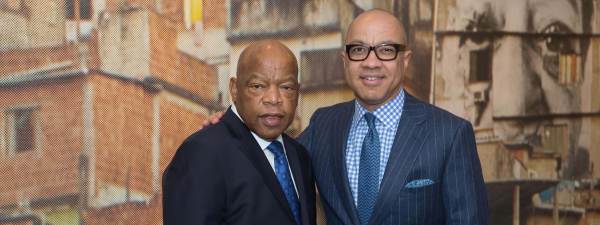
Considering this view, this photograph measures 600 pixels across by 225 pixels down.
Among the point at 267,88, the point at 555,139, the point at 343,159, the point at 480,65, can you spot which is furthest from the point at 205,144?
the point at 555,139

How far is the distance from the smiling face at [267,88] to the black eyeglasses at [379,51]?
0.29 m

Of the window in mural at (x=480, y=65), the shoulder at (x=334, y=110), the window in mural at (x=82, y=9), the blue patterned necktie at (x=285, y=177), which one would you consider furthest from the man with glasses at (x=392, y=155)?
the window in mural at (x=480, y=65)

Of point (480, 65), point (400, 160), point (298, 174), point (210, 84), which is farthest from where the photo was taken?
point (480, 65)

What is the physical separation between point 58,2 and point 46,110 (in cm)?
37

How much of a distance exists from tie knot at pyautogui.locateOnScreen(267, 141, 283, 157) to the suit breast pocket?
341mm

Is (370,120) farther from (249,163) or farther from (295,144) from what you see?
(249,163)

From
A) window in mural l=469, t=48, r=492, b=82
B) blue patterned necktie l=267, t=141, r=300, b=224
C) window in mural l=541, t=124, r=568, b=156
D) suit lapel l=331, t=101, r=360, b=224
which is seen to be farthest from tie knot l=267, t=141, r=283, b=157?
window in mural l=541, t=124, r=568, b=156

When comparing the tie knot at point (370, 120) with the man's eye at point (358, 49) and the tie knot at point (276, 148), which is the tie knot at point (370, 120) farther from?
the tie knot at point (276, 148)

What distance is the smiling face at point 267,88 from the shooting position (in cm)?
174

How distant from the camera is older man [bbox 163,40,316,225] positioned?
5.41 ft

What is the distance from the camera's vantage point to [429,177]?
197cm

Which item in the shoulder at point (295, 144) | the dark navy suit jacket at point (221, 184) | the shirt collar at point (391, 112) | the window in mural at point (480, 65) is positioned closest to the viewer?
the dark navy suit jacket at point (221, 184)

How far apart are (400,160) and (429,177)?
3.2 inches

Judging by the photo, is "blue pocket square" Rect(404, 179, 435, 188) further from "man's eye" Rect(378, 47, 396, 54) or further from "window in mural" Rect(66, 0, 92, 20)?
"window in mural" Rect(66, 0, 92, 20)
